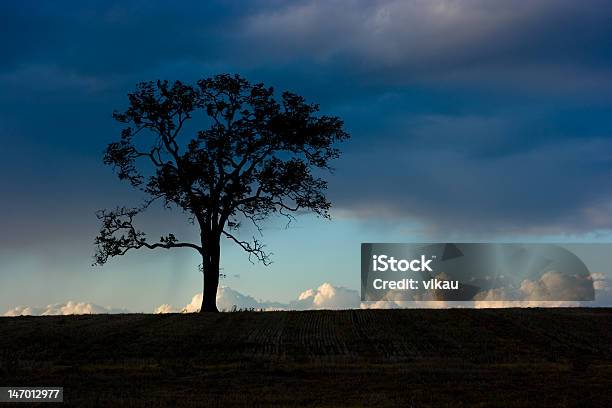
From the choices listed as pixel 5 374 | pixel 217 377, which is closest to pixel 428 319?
Answer: pixel 217 377

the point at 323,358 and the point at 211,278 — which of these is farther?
the point at 211,278

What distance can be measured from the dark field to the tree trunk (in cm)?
428

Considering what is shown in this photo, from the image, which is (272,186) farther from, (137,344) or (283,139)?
(137,344)

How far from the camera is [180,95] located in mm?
56375

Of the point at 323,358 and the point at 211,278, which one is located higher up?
the point at 211,278

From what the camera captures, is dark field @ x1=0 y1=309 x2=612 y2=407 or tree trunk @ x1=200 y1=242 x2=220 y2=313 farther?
tree trunk @ x1=200 y1=242 x2=220 y2=313

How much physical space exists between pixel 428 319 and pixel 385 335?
7.52m

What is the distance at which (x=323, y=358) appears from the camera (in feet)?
106

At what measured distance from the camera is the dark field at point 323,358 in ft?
76.9

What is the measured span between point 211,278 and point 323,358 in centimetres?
2424

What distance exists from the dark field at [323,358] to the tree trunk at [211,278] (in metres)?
4.28

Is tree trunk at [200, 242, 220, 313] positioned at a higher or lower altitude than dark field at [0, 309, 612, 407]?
higher

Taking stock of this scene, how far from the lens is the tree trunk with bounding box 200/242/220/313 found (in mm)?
55219

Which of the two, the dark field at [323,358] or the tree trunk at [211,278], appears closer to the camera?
the dark field at [323,358]
